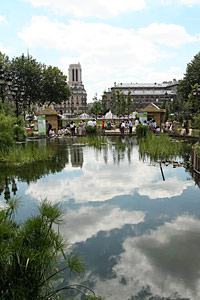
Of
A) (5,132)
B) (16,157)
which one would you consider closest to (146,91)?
(5,132)

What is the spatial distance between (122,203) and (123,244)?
213 cm

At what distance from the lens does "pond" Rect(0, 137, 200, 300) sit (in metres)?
3.88

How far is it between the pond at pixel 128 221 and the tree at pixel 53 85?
41.7 meters

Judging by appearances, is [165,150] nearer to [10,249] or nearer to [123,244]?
[123,244]

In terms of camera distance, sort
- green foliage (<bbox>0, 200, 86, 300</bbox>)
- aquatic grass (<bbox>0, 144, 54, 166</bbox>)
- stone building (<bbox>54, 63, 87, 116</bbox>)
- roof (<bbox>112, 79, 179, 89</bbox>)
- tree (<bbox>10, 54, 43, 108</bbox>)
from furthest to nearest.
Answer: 1. stone building (<bbox>54, 63, 87, 116</bbox>)
2. roof (<bbox>112, 79, 179, 89</bbox>)
3. tree (<bbox>10, 54, 43, 108</bbox>)
4. aquatic grass (<bbox>0, 144, 54, 166</bbox>)
5. green foliage (<bbox>0, 200, 86, 300</bbox>)

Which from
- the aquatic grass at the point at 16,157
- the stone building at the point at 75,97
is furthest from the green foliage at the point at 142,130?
the stone building at the point at 75,97

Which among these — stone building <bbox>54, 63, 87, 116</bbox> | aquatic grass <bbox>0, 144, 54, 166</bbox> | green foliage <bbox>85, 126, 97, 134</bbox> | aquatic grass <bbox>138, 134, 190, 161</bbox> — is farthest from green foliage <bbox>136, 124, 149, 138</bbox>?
stone building <bbox>54, 63, 87, 116</bbox>

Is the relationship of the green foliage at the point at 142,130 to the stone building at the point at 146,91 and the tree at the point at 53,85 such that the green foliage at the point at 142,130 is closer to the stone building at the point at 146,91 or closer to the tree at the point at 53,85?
the tree at the point at 53,85

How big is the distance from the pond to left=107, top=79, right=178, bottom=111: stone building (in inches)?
4741

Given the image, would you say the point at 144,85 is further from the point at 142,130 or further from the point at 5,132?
the point at 5,132

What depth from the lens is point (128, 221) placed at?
19.3 ft

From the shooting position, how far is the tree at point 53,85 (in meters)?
50.7

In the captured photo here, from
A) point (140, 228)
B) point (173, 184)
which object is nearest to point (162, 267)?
point (140, 228)

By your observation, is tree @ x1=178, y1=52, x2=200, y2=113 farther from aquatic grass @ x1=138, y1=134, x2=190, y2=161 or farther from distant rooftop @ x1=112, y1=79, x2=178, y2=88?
distant rooftop @ x1=112, y1=79, x2=178, y2=88
